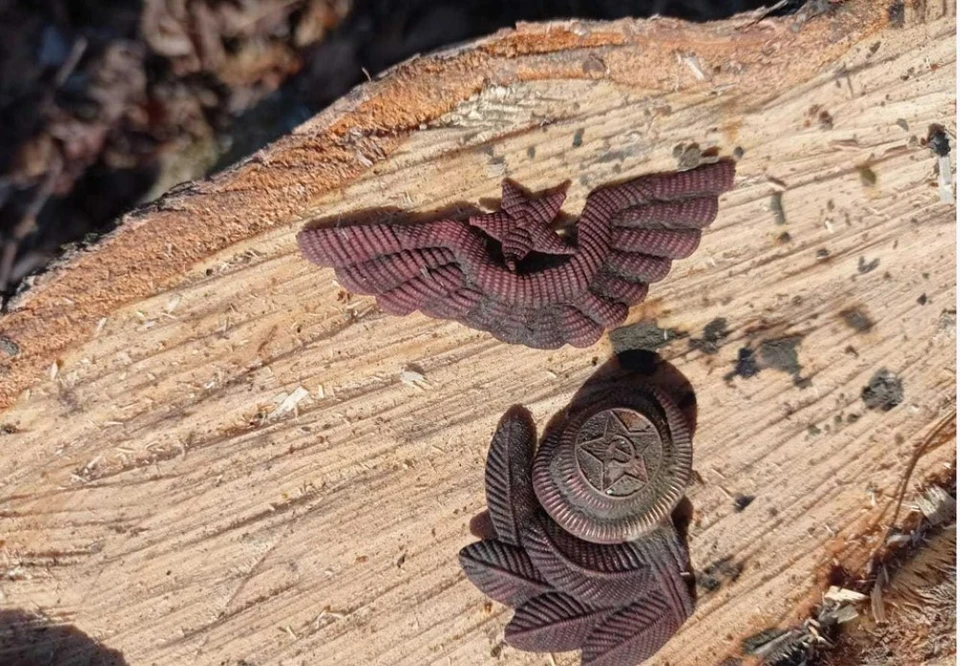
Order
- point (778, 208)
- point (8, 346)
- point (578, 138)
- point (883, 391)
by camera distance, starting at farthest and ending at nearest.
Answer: point (883, 391)
point (778, 208)
point (578, 138)
point (8, 346)

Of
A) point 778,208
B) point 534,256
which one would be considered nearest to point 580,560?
point 534,256

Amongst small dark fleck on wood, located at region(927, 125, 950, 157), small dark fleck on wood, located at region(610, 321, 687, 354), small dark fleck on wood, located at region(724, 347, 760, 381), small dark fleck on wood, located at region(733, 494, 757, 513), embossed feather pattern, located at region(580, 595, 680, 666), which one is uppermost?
small dark fleck on wood, located at region(927, 125, 950, 157)

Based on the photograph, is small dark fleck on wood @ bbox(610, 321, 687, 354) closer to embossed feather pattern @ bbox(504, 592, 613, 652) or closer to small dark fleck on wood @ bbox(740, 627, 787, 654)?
embossed feather pattern @ bbox(504, 592, 613, 652)

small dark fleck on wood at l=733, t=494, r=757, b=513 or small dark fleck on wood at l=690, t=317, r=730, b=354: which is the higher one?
small dark fleck on wood at l=690, t=317, r=730, b=354

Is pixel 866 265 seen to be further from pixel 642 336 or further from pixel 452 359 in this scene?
pixel 452 359

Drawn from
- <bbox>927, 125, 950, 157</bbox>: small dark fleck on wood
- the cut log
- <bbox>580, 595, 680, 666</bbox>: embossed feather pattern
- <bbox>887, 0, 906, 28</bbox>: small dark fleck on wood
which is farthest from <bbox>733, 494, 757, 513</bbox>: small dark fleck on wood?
<bbox>887, 0, 906, 28</bbox>: small dark fleck on wood

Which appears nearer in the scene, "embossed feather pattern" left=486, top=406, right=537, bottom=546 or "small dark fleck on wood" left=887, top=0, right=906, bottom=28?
"small dark fleck on wood" left=887, top=0, right=906, bottom=28
